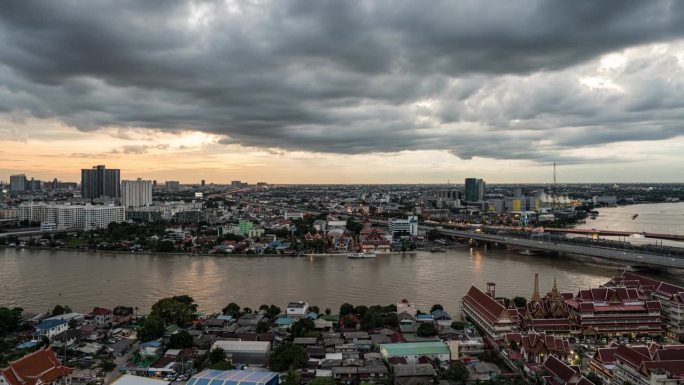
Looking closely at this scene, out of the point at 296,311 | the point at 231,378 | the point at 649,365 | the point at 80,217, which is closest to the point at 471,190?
the point at 80,217

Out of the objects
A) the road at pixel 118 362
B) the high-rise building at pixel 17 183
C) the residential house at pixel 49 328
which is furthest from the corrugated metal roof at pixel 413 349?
the high-rise building at pixel 17 183

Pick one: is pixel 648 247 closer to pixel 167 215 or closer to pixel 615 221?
pixel 615 221

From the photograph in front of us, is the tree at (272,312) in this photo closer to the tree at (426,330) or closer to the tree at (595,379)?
the tree at (426,330)

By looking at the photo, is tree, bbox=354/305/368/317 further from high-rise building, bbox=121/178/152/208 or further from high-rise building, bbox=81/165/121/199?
high-rise building, bbox=81/165/121/199

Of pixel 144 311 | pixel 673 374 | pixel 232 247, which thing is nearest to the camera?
pixel 673 374

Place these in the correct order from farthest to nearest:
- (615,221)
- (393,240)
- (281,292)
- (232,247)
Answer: (615,221)
(393,240)
(232,247)
(281,292)

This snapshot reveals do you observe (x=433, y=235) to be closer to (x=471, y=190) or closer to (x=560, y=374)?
(x=560, y=374)

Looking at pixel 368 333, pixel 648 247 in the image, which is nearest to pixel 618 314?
pixel 368 333
